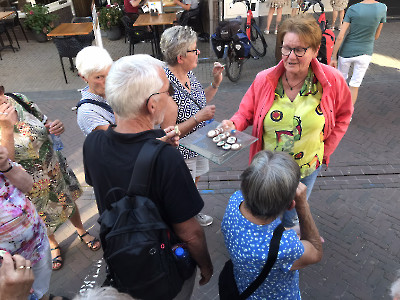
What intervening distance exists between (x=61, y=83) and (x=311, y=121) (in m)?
6.76

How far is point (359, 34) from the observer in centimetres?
454

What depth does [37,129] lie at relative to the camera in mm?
2514

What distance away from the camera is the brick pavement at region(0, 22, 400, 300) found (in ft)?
9.34

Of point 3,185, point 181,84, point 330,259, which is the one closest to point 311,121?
point 181,84

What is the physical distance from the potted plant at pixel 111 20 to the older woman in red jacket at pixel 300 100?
338 inches

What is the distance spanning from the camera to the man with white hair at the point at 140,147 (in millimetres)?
1449

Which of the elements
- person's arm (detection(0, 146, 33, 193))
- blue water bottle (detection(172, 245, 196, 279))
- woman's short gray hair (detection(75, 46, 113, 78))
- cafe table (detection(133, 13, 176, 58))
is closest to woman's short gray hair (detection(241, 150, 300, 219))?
blue water bottle (detection(172, 245, 196, 279))

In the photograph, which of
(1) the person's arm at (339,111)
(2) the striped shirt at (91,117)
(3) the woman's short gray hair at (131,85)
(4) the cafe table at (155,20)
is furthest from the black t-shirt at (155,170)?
(4) the cafe table at (155,20)

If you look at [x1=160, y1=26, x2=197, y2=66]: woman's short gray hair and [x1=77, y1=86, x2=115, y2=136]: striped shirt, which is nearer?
[x1=77, y1=86, x2=115, y2=136]: striped shirt

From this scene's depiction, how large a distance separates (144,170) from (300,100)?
141 cm

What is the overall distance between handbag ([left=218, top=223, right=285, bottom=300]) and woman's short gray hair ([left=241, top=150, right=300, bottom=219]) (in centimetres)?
11

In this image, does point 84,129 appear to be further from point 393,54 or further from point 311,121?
point 393,54

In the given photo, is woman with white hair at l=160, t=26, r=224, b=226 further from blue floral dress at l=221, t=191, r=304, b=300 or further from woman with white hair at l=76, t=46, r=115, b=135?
blue floral dress at l=221, t=191, r=304, b=300

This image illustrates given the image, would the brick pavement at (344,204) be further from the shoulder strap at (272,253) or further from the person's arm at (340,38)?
the shoulder strap at (272,253)
